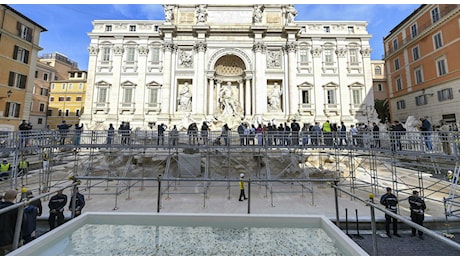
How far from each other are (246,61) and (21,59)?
23.3m

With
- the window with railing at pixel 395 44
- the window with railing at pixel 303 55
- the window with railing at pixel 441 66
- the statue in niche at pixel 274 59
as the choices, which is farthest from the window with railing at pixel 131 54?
the window with railing at pixel 395 44

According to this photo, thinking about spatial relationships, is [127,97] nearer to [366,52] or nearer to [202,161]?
[202,161]

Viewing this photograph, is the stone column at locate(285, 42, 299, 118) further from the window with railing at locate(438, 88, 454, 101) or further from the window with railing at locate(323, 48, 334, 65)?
the window with railing at locate(438, 88, 454, 101)

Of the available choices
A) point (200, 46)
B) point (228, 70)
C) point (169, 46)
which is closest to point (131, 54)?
point (169, 46)

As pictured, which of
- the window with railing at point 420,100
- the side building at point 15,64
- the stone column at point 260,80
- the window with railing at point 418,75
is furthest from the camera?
the window with railing at point 418,75

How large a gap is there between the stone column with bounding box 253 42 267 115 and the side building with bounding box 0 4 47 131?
23022 millimetres

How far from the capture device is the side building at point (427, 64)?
1875 cm

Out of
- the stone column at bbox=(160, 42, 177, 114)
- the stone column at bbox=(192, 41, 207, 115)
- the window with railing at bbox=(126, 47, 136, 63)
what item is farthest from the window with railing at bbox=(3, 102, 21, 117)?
the stone column at bbox=(192, 41, 207, 115)

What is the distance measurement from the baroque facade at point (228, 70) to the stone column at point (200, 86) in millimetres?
112

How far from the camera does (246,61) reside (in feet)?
76.5

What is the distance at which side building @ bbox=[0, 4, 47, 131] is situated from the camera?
18344 millimetres

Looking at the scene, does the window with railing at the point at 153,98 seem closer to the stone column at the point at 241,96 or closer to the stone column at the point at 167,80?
the stone column at the point at 167,80

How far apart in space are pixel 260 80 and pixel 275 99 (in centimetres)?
283

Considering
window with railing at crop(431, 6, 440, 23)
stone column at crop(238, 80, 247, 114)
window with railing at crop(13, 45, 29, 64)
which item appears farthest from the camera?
stone column at crop(238, 80, 247, 114)
